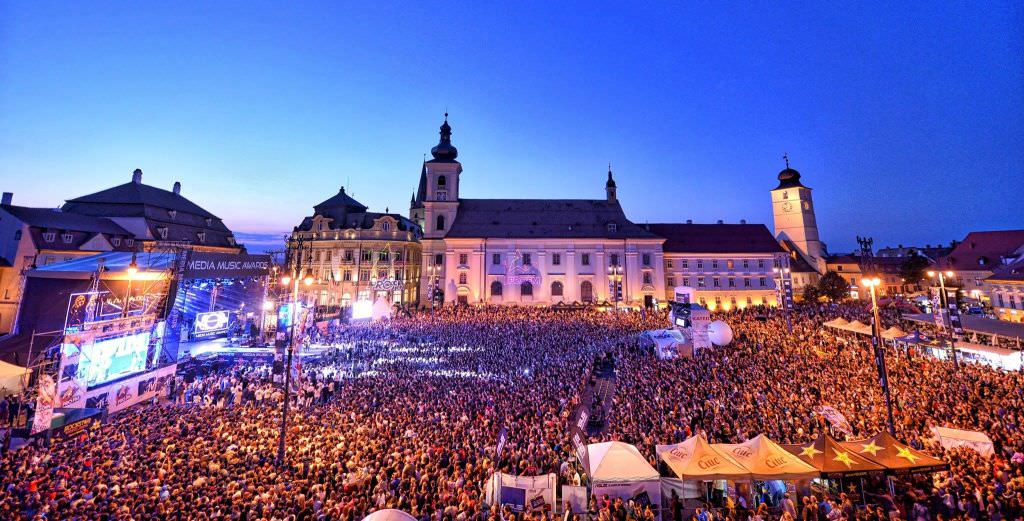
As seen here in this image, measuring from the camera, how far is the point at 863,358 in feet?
60.9

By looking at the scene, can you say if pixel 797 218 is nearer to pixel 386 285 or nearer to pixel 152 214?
pixel 386 285

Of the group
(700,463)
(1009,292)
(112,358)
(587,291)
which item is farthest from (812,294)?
(112,358)

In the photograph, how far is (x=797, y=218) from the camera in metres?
59.0

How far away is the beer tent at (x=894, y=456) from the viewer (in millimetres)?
8559

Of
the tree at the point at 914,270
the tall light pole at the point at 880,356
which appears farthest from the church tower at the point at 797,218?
the tall light pole at the point at 880,356

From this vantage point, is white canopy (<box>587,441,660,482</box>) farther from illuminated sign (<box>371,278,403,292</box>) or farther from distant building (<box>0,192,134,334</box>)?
illuminated sign (<box>371,278,403,292</box>)

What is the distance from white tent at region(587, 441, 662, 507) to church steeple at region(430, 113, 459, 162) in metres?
46.6

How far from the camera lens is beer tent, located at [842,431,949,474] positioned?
8559 millimetres

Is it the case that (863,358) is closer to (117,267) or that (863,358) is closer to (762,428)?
(762,428)

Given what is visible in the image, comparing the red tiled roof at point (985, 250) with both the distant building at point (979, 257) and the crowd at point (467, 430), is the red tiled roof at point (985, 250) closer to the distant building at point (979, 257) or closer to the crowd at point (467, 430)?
the distant building at point (979, 257)

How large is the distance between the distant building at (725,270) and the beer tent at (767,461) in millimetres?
41905

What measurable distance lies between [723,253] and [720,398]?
40.3 meters

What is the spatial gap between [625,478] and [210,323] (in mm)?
24742

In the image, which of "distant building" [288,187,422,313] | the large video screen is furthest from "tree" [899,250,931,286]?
the large video screen
